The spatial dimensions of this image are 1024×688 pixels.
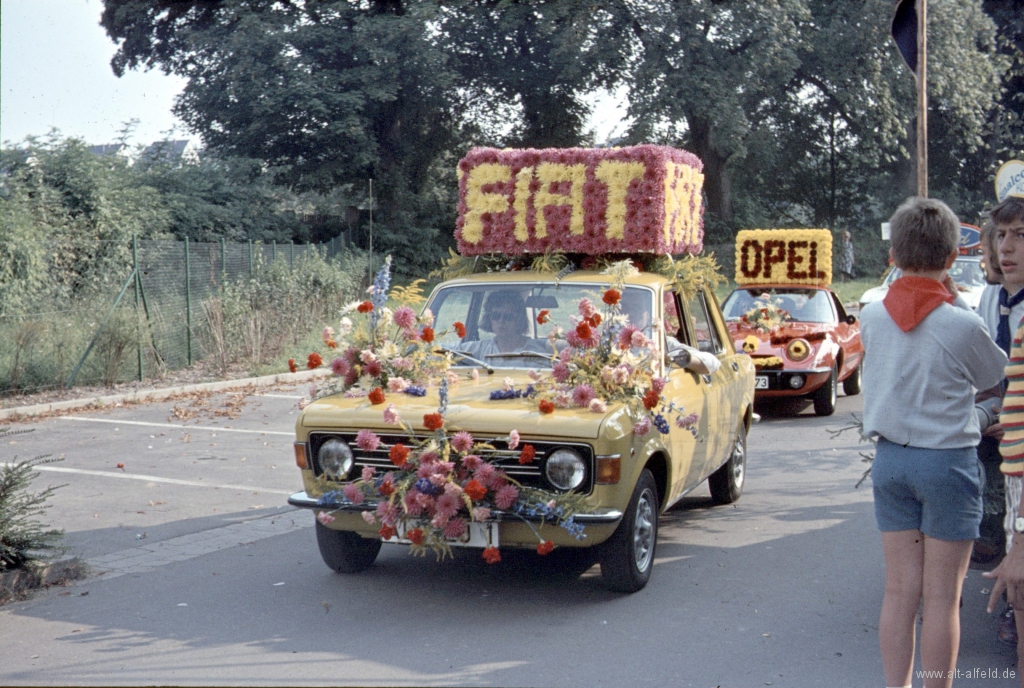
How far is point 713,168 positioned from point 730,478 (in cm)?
3651

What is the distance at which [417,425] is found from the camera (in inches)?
220

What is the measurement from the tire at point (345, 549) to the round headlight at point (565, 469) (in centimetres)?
138

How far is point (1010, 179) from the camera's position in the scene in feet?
21.6

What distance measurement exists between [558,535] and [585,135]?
39.0 m

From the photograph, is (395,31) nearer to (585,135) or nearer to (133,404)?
(585,135)

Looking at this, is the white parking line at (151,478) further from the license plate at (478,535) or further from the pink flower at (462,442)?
the pink flower at (462,442)

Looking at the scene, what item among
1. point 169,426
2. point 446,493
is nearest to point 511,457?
point 446,493

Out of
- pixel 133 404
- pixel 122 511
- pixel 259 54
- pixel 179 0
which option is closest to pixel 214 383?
pixel 133 404

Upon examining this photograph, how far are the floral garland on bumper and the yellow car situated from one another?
0.01m

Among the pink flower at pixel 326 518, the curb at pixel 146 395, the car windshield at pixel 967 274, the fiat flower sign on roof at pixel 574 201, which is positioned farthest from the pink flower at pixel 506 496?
the car windshield at pixel 967 274

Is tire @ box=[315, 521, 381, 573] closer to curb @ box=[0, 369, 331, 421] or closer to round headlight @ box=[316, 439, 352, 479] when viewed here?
round headlight @ box=[316, 439, 352, 479]

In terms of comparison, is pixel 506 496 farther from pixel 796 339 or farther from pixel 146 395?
pixel 146 395

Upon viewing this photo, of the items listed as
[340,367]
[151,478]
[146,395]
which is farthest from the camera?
[146,395]

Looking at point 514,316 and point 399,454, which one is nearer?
point 399,454
